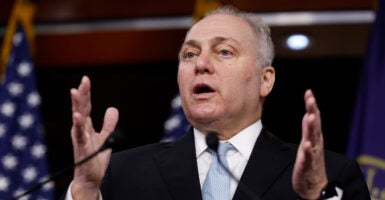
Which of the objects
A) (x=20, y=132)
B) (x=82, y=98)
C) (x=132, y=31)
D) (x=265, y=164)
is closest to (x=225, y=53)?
(x=265, y=164)

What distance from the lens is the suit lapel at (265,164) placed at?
1.92m

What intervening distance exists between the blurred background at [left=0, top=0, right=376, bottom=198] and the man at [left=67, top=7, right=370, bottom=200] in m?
1.86

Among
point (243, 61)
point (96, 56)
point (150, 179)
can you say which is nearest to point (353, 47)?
point (96, 56)

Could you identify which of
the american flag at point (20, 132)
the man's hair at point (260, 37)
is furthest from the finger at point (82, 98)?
the american flag at point (20, 132)

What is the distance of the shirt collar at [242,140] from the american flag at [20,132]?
162cm

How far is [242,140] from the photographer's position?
2080 mm

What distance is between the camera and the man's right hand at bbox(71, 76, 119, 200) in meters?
1.76

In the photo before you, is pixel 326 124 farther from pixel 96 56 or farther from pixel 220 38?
pixel 220 38

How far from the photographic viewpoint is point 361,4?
13.3ft

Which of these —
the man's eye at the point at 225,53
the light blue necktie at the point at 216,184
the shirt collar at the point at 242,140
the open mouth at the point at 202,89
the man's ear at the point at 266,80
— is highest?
the man's eye at the point at 225,53

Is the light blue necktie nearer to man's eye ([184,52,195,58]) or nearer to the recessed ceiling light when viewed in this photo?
man's eye ([184,52,195,58])

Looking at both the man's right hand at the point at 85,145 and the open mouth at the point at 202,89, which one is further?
the open mouth at the point at 202,89

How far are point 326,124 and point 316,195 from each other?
3.11m

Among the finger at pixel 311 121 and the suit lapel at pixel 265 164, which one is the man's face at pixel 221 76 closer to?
the suit lapel at pixel 265 164
